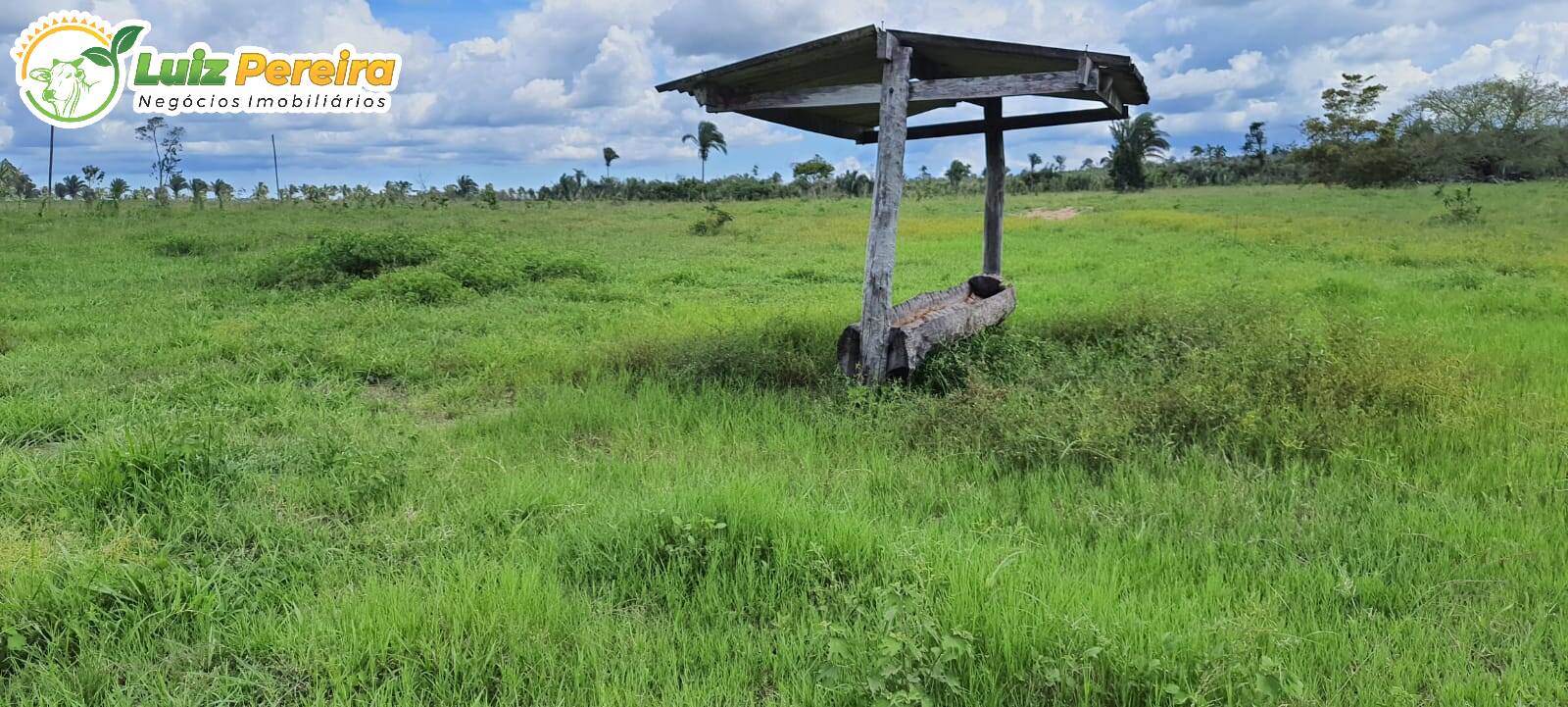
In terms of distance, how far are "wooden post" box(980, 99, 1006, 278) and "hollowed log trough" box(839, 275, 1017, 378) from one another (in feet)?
1.70

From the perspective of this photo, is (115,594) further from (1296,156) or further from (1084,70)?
(1296,156)

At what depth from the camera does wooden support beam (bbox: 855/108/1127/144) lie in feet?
25.9

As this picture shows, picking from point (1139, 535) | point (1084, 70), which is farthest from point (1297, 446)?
point (1084, 70)

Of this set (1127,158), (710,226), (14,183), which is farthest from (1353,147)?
(14,183)

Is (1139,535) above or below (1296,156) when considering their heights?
below

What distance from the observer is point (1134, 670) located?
7.77 feet

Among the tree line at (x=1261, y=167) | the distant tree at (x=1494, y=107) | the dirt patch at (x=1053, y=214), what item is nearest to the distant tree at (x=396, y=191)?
the tree line at (x=1261, y=167)

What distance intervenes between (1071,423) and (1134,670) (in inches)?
86.8

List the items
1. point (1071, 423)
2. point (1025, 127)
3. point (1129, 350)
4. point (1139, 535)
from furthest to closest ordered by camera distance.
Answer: point (1025, 127), point (1129, 350), point (1071, 423), point (1139, 535)

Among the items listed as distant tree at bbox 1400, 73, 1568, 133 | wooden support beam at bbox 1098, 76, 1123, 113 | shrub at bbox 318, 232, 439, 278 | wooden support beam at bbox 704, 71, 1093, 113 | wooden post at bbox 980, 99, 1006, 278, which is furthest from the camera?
distant tree at bbox 1400, 73, 1568, 133

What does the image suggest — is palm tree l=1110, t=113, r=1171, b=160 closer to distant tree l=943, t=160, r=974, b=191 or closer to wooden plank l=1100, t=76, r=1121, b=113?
distant tree l=943, t=160, r=974, b=191

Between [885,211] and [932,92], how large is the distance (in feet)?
2.84

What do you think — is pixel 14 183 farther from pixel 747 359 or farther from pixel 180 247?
pixel 747 359

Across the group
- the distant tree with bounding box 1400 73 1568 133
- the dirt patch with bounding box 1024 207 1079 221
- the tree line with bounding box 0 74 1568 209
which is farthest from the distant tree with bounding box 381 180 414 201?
the distant tree with bounding box 1400 73 1568 133
